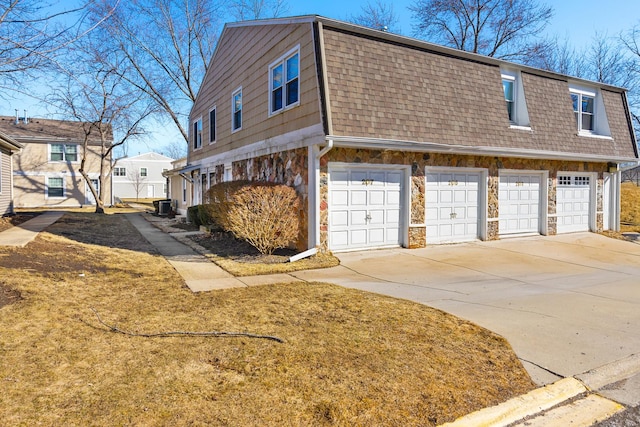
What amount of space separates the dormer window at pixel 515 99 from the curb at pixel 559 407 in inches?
412

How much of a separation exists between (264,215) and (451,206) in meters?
5.38

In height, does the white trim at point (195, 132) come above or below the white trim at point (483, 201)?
above

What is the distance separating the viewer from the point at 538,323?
541 cm

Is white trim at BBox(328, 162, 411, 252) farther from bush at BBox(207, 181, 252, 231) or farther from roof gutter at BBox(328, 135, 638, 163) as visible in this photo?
bush at BBox(207, 181, 252, 231)

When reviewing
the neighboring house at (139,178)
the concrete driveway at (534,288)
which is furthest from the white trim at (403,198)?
the neighboring house at (139,178)

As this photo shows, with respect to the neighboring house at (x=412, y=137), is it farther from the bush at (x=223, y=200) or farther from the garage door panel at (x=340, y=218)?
the bush at (x=223, y=200)

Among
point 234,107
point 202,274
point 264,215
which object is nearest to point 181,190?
point 234,107

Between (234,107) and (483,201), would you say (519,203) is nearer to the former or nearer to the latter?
(483,201)

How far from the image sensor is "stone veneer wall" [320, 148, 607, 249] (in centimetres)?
1006

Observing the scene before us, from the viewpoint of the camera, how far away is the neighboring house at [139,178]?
188 ft

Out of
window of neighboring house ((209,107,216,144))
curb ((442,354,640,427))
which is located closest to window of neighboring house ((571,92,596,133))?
curb ((442,354,640,427))

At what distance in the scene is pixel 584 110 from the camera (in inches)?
595

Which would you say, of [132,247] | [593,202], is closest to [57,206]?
[132,247]

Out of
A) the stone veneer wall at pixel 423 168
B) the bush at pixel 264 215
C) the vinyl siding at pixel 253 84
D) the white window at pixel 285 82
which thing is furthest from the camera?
the white window at pixel 285 82
